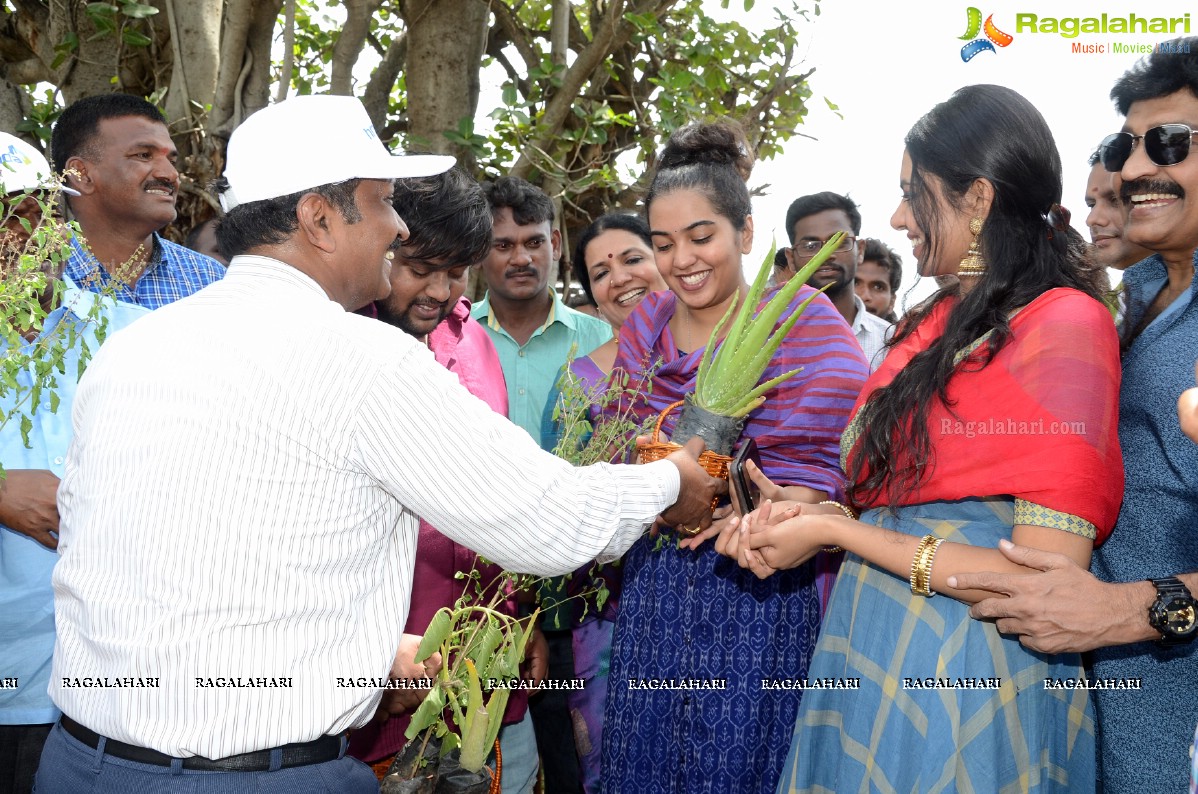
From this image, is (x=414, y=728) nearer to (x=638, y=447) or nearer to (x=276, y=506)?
(x=276, y=506)

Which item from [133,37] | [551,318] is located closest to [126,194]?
[551,318]

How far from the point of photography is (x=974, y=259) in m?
2.43

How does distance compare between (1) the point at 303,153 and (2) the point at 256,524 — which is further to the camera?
(1) the point at 303,153

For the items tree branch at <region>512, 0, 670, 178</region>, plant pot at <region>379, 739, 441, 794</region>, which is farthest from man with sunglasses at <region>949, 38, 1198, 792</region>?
tree branch at <region>512, 0, 670, 178</region>

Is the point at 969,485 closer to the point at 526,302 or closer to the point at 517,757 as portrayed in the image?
the point at 517,757

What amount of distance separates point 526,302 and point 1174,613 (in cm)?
331

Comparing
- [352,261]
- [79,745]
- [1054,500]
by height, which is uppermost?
[352,261]

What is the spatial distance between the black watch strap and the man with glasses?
3.28 metres

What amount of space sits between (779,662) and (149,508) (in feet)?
5.80

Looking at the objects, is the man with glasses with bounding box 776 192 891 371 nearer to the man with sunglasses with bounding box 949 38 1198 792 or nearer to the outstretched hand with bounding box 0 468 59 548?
the man with sunglasses with bounding box 949 38 1198 792

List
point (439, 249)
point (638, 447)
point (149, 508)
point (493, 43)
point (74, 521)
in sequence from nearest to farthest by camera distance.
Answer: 1. point (149, 508)
2. point (74, 521)
3. point (638, 447)
4. point (439, 249)
5. point (493, 43)

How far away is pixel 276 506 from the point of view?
1920 millimetres

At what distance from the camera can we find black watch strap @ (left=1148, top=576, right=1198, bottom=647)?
203cm

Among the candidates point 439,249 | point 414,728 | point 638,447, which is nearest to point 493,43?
point 439,249
